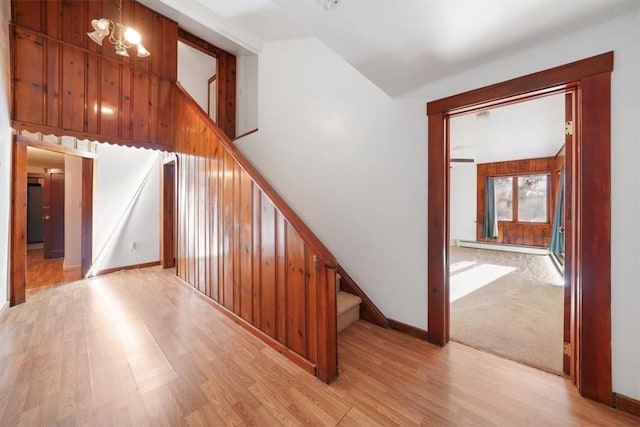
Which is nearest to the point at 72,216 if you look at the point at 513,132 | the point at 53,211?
the point at 53,211

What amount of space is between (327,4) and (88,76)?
3571 millimetres

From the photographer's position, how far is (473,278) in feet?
13.0

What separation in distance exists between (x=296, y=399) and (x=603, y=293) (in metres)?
1.88

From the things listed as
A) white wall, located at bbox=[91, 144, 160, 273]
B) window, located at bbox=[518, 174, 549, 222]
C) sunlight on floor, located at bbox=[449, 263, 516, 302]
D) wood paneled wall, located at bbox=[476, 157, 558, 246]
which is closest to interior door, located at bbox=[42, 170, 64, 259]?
white wall, located at bbox=[91, 144, 160, 273]

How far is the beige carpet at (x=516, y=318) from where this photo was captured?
194 cm

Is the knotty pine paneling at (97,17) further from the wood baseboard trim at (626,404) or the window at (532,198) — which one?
the window at (532,198)

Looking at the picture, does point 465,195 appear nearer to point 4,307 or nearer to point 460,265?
point 460,265

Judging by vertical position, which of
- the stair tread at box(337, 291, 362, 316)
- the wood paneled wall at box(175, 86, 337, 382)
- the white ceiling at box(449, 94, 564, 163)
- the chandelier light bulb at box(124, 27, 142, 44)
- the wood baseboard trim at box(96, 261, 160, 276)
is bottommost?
the wood baseboard trim at box(96, 261, 160, 276)

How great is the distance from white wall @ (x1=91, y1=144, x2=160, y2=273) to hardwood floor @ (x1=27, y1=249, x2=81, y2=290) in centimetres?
44

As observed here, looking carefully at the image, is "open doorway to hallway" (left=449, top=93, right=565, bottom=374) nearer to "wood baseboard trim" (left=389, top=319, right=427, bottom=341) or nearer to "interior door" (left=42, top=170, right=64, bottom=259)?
"wood baseboard trim" (left=389, top=319, right=427, bottom=341)

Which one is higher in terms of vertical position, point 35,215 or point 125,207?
point 125,207

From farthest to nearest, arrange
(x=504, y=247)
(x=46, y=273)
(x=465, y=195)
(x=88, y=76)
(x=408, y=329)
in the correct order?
1. (x=465, y=195)
2. (x=504, y=247)
3. (x=46, y=273)
4. (x=88, y=76)
5. (x=408, y=329)

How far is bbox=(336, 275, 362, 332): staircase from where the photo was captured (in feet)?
7.50

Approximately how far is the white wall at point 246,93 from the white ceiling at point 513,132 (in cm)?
325
